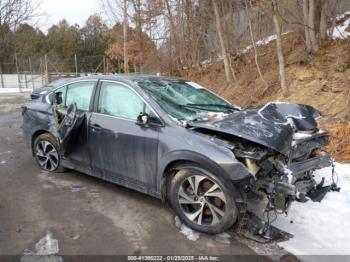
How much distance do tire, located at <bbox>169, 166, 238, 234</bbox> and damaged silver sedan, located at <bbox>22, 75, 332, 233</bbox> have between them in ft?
0.04

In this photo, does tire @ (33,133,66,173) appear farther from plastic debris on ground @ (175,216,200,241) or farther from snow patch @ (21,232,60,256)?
plastic debris on ground @ (175,216,200,241)

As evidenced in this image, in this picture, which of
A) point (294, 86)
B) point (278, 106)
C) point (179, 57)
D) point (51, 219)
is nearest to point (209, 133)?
point (278, 106)

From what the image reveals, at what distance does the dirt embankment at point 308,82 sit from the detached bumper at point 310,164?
1.67m

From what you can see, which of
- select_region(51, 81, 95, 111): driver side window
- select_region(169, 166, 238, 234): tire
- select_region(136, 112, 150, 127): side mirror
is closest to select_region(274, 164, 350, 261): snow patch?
select_region(169, 166, 238, 234): tire

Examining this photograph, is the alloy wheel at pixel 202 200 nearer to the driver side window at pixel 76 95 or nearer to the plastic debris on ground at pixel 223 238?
the plastic debris on ground at pixel 223 238

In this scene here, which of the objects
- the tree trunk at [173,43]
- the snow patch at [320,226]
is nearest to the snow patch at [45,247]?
the snow patch at [320,226]

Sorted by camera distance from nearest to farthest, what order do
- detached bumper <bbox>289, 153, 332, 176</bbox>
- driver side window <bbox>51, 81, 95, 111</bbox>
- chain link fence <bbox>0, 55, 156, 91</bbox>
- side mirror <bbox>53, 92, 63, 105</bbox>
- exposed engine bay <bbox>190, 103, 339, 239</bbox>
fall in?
exposed engine bay <bbox>190, 103, 339, 239</bbox> → detached bumper <bbox>289, 153, 332, 176</bbox> → driver side window <bbox>51, 81, 95, 111</bbox> → side mirror <bbox>53, 92, 63, 105</bbox> → chain link fence <bbox>0, 55, 156, 91</bbox>

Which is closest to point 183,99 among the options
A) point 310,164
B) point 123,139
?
point 123,139

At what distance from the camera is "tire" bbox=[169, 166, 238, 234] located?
3605 mm

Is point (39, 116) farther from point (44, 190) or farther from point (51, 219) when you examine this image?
point (51, 219)

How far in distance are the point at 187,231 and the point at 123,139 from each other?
1.36 metres

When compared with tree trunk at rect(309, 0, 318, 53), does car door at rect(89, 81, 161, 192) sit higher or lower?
lower

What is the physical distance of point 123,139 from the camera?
4379 mm

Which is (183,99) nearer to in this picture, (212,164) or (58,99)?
(212,164)
